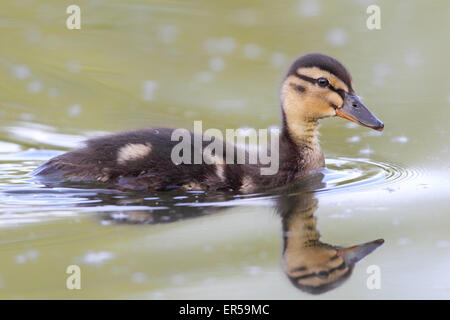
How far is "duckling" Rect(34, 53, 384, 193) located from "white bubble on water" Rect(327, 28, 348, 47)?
236 cm

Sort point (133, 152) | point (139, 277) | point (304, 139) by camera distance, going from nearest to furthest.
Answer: point (139, 277) → point (133, 152) → point (304, 139)

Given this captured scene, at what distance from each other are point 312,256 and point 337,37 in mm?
4069

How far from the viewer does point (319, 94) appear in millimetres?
5062

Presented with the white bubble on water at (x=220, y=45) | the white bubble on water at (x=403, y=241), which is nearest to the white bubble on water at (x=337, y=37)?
the white bubble on water at (x=220, y=45)

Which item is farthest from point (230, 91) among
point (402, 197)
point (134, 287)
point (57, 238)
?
point (134, 287)

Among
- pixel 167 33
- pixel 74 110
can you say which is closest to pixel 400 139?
pixel 74 110

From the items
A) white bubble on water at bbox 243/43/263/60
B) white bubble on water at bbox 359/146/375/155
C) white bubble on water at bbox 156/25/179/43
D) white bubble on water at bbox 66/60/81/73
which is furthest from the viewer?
white bubble on water at bbox 156/25/179/43

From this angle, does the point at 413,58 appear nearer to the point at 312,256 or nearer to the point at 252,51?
the point at 252,51

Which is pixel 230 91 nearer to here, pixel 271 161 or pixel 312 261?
pixel 271 161

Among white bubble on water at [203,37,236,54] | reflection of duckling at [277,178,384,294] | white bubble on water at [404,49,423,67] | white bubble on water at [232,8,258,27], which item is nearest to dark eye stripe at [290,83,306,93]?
reflection of duckling at [277,178,384,294]

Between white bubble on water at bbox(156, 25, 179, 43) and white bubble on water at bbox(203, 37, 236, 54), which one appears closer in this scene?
white bubble on water at bbox(203, 37, 236, 54)

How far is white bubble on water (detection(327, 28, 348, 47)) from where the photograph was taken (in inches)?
291

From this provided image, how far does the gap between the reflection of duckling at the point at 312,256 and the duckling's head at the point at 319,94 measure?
1.02 m

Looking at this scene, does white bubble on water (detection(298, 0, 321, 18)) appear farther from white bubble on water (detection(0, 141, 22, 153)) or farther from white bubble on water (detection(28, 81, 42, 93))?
white bubble on water (detection(0, 141, 22, 153))
